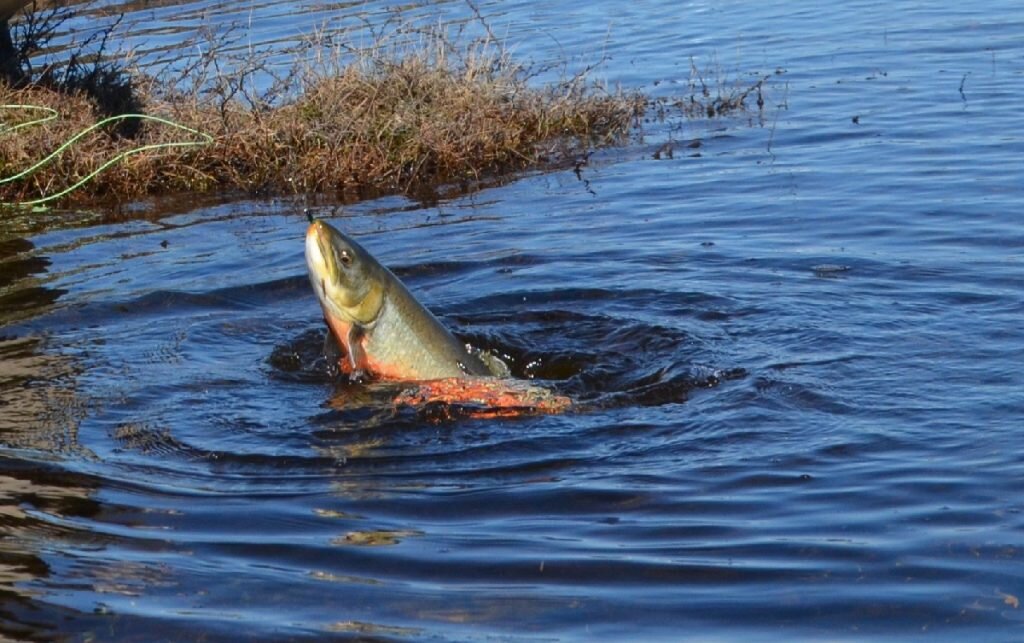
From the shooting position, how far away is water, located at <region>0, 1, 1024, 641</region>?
5250 mm

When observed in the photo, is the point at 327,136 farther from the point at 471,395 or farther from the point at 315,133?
the point at 471,395

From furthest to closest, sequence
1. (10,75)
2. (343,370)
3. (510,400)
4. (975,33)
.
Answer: (975,33) < (10,75) < (343,370) < (510,400)

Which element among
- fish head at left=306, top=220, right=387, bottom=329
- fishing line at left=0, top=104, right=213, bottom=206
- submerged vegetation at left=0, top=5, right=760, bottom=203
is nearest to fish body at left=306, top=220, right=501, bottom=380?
fish head at left=306, top=220, right=387, bottom=329

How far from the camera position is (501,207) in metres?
11.9

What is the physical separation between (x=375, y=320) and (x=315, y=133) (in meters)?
5.93

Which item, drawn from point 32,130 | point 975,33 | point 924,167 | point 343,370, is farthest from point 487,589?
point 975,33

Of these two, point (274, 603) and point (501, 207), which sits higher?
point (501, 207)

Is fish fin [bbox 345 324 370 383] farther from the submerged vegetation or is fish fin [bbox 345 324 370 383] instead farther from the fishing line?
the submerged vegetation

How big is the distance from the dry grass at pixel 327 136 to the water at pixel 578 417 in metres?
0.46

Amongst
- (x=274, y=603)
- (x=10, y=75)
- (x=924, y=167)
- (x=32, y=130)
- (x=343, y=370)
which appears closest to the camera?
(x=274, y=603)

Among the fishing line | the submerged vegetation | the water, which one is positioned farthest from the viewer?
the submerged vegetation

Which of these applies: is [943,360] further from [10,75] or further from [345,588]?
[10,75]

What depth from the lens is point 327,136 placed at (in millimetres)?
12820

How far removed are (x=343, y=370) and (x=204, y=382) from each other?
2.62 ft
